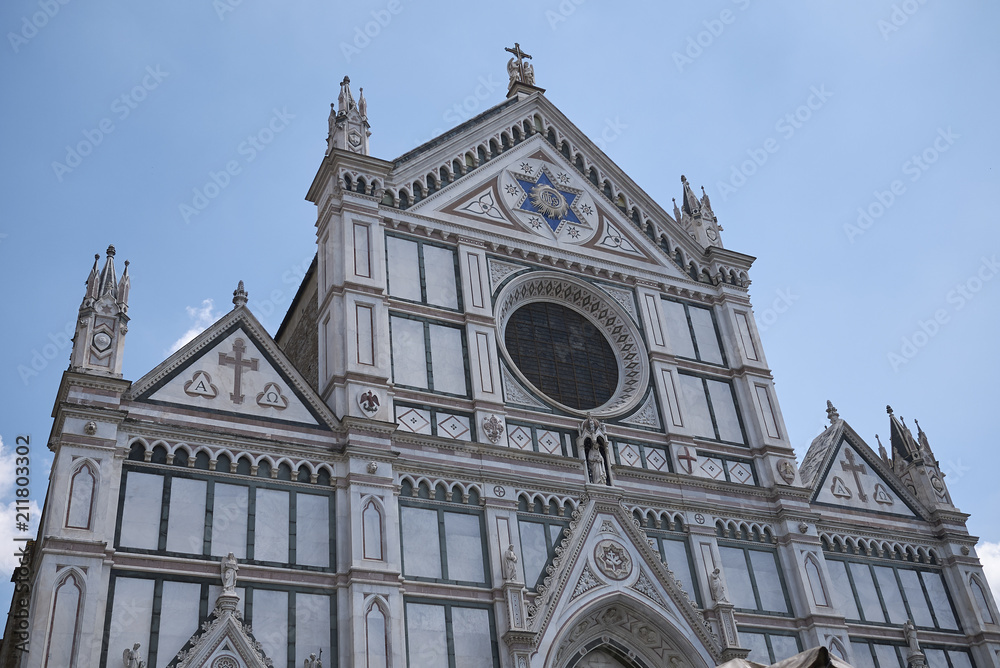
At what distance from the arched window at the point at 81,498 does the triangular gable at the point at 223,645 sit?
2.53 meters

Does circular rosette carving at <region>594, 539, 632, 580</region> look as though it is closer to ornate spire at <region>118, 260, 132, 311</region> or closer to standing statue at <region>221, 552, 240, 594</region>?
standing statue at <region>221, 552, 240, 594</region>

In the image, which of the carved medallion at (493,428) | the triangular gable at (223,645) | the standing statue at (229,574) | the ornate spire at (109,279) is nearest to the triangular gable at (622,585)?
the carved medallion at (493,428)

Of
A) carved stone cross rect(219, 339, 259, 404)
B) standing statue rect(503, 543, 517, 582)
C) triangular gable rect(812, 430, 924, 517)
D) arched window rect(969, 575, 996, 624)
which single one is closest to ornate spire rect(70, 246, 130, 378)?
carved stone cross rect(219, 339, 259, 404)

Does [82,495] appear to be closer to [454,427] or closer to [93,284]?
[93,284]

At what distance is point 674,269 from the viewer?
27359 mm

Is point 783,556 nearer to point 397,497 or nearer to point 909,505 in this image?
point 909,505

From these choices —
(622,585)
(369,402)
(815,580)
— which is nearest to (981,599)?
(815,580)

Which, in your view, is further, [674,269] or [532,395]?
[674,269]

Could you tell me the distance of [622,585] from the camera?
20688 millimetres

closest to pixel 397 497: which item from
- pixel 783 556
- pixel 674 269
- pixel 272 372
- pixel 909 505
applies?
pixel 272 372

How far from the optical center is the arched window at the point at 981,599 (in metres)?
25.5

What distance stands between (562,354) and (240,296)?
7745mm

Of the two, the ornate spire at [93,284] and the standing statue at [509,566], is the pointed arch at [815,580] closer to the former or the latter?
the standing statue at [509,566]

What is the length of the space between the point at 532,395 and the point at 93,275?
9.35m
